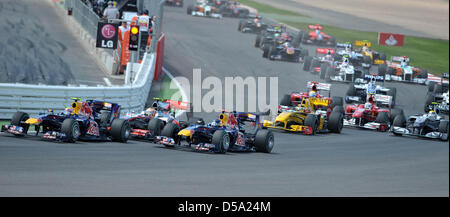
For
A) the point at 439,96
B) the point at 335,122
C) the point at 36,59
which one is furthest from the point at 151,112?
the point at 439,96

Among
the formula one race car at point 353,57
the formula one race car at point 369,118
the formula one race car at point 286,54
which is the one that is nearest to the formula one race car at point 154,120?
the formula one race car at point 369,118

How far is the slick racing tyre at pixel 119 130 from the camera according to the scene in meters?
16.6

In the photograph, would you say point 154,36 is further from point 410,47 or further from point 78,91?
point 410,47

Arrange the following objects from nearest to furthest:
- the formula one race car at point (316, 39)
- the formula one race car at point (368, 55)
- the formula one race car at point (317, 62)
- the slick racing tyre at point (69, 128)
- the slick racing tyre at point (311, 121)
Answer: the slick racing tyre at point (69, 128) < the slick racing tyre at point (311, 121) < the formula one race car at point (317, 62) < the formula one race car at point (368, 55) < the formula one race car at point (316, 39)

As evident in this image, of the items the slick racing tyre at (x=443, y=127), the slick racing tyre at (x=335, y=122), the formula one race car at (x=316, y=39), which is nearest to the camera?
the slick racing tyre at (x=335, y=122)

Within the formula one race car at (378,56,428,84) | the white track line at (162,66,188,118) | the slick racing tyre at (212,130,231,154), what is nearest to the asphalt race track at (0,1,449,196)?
the slick racing tyre at (212,130,231,154)

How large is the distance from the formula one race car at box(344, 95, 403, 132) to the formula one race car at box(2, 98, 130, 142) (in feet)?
38.8

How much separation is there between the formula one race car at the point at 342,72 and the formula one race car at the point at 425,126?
1040cm

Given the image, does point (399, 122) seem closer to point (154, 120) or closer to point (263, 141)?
point (263, 141)

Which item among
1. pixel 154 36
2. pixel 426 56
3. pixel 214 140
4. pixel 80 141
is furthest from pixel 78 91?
pixel 426 56

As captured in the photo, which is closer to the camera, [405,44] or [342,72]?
[342,72]

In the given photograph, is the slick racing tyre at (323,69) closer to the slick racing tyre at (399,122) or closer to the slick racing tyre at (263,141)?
the slick racing tyre at (399,122)

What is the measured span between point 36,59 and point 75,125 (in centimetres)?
816

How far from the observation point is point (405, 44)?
218 feet
